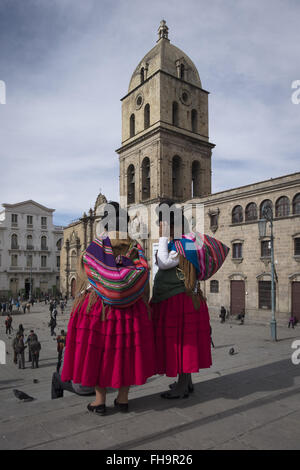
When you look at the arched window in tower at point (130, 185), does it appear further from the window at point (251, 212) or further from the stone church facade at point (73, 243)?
the window at point (251, 212)

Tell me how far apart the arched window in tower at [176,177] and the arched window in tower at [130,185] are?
462 cm

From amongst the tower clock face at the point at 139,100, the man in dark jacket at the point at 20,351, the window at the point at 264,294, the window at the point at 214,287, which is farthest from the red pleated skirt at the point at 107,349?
the tower clock face at the point at 139,100

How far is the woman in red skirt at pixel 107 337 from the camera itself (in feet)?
10.8

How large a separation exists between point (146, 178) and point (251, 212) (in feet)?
45.4

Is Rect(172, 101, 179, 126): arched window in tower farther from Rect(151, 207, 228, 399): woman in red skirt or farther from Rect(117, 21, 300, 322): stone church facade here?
Rect(151, 207, 228, 399): woman in red skirt

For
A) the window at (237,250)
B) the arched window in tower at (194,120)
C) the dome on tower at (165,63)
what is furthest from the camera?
the arched window in tower at (194,120)

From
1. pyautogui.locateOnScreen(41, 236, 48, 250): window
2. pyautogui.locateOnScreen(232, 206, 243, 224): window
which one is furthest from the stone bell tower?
pyautogui.locateOnScreen(41, 236, 48, 250): window

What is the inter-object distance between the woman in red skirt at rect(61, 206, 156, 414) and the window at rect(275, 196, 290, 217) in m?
21.6

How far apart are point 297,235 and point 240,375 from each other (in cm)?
1912

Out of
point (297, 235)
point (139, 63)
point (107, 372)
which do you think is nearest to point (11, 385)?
point (107, 372)

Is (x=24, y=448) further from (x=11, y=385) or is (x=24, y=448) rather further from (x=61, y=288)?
(x=61, y=288)

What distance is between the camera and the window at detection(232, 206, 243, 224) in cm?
2600

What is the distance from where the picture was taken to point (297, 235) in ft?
71.9

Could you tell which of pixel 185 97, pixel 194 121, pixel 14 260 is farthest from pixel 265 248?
pixel 14 260
